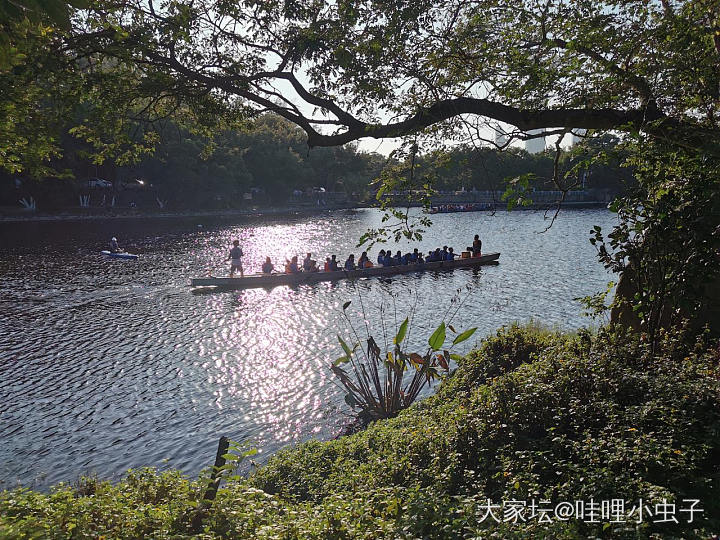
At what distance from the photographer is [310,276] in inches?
999

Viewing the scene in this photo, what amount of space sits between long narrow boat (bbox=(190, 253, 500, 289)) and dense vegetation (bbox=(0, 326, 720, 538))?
16625mm

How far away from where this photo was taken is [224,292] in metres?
23.7

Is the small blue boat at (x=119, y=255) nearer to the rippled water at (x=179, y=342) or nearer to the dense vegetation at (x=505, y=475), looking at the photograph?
the rippled water at (x=179, y=342)

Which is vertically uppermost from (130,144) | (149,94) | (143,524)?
(149,94)

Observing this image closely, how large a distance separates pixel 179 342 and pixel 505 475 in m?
13.6

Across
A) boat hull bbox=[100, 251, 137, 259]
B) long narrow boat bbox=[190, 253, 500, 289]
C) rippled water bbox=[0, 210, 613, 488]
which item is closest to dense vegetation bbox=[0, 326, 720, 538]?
rippled water bbox=[0, 210, 613, 488]

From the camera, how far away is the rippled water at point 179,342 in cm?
1089

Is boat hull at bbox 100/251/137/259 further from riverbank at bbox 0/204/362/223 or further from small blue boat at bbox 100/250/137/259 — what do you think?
riverbank at bbox 0/204/362/223

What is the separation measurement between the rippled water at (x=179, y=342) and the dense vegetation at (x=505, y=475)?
2.91m

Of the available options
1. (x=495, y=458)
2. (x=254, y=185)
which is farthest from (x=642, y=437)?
(x=254, y=185)

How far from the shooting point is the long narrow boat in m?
24.4

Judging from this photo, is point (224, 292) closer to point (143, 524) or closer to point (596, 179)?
point (143, 524)

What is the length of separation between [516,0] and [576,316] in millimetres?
13283

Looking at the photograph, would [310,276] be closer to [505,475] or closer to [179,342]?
[179,342]
